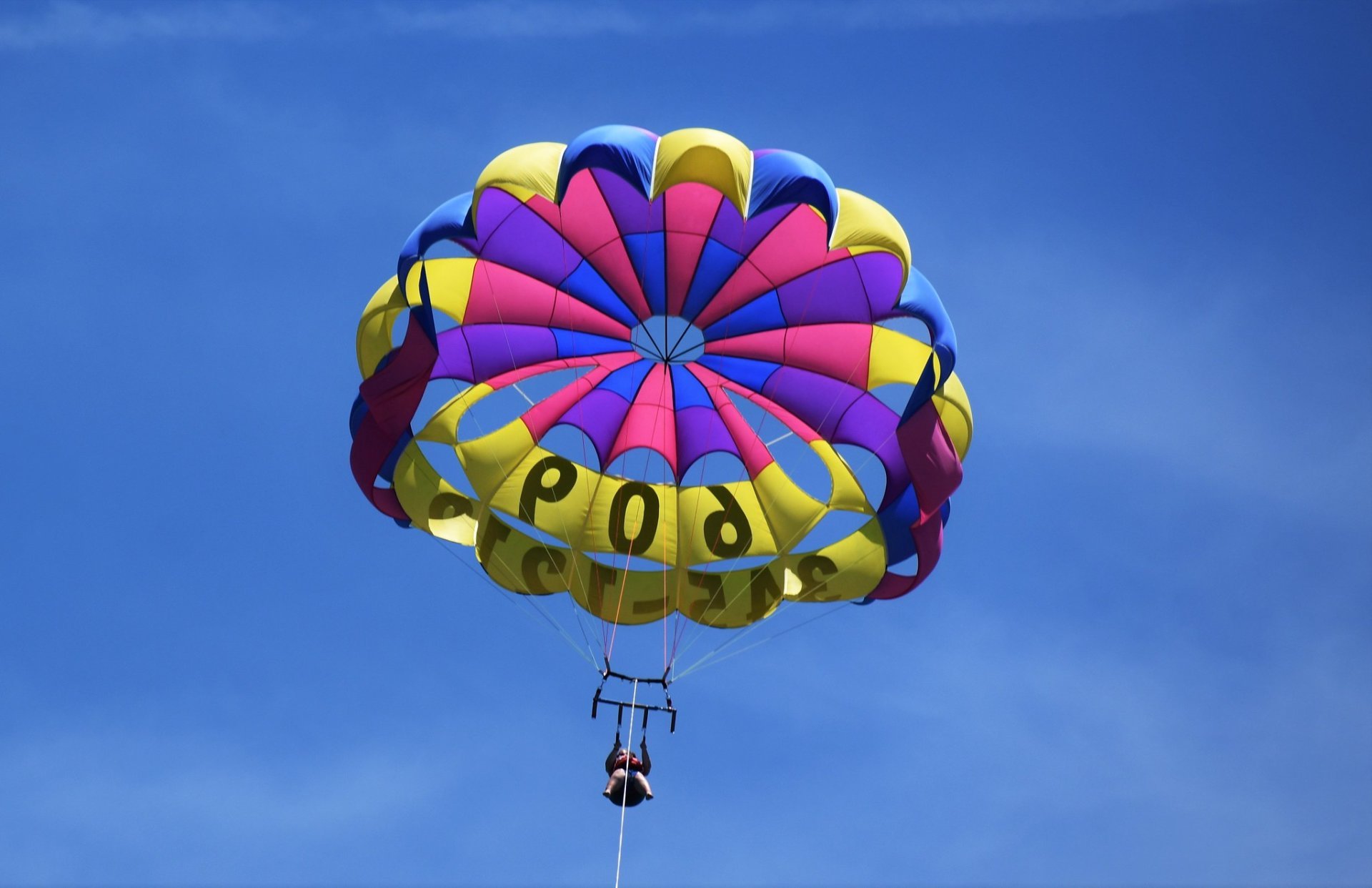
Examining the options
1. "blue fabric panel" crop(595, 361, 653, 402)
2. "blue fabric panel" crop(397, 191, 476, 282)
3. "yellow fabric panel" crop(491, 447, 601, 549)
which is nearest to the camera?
"blue fabric panel" crop(397, 191, 476, 282)

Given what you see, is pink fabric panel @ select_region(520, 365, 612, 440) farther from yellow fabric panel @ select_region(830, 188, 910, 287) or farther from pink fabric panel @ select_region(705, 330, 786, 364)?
yellow fabric panel @ select_region(830, 188, 910, 287)

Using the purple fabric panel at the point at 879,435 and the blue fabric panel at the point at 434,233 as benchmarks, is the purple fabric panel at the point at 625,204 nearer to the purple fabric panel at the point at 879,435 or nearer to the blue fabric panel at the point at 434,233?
the blue fabric panel at the point at 434,233

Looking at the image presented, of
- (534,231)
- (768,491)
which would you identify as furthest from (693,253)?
(768,491)

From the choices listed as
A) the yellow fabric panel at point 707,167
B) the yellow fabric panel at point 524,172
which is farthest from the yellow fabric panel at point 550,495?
the yellow fabric panel at point 707,167

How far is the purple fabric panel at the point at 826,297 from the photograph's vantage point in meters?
17.2

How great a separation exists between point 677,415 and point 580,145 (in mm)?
3941

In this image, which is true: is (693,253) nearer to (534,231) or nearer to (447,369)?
(534,231)

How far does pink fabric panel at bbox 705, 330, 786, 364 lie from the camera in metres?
18.0

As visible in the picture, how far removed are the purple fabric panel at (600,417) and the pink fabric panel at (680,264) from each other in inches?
54.4

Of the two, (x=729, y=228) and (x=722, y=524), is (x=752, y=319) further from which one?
(x=722, y=524)

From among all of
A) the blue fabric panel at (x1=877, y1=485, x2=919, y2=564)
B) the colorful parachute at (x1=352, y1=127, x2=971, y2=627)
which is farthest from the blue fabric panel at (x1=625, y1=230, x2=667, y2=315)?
the blue fabric panel at (x1=877, y1=485, x2=919, y2=564)

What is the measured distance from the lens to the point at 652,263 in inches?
696

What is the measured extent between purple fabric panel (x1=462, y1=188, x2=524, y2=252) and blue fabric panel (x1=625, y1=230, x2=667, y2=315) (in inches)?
47.2

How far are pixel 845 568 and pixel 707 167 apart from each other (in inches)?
191
